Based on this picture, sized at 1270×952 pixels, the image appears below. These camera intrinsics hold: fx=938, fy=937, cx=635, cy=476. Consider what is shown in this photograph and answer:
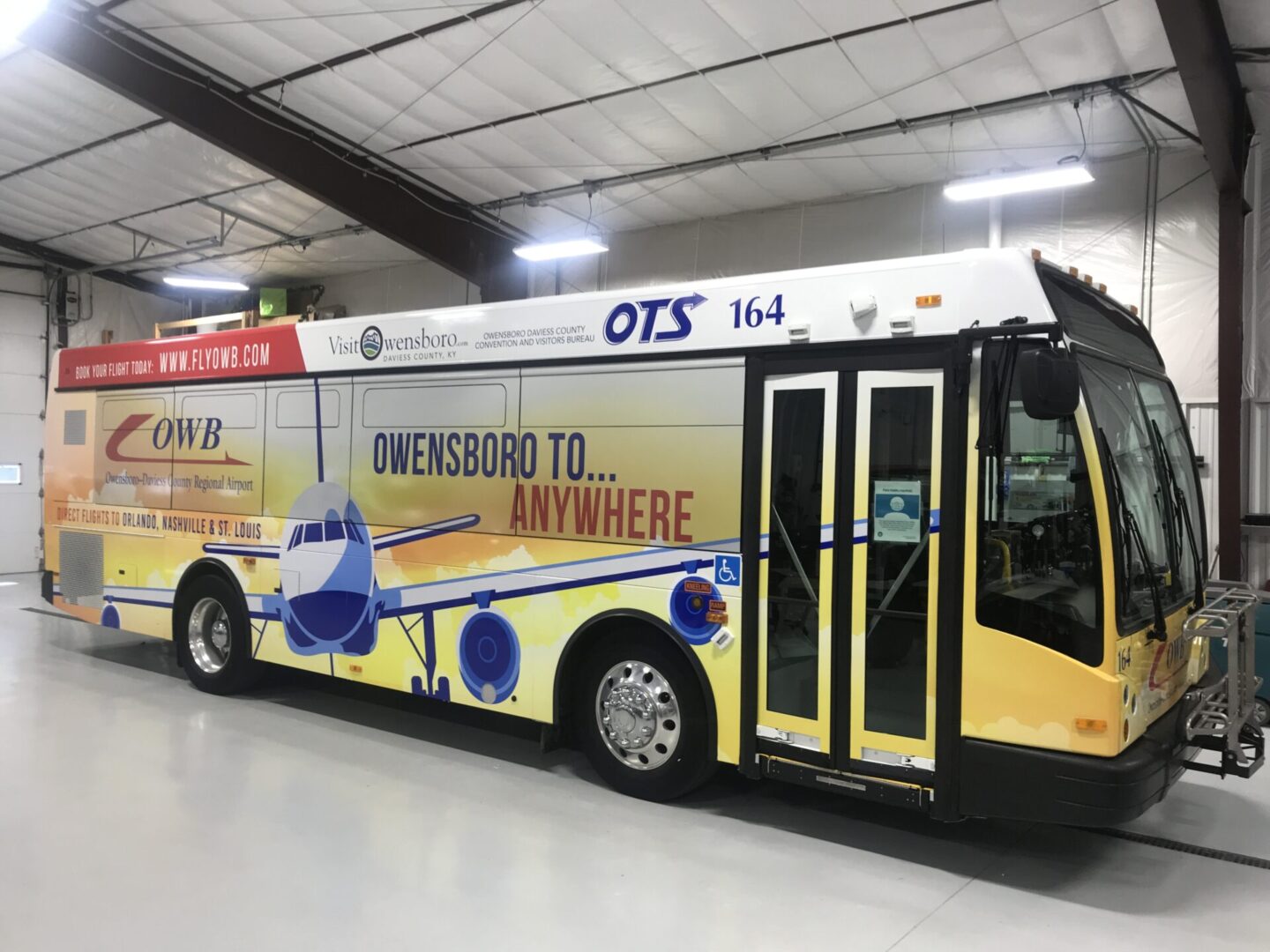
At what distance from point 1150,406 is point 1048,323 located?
129 cm

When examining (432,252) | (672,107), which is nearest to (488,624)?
(672,107)

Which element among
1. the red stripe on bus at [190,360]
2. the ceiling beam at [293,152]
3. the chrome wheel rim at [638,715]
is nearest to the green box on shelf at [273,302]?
the ceiling beam at [293,152]

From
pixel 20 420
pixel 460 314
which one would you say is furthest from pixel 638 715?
pixel 20 420

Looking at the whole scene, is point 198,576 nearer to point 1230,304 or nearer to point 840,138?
point 840,138

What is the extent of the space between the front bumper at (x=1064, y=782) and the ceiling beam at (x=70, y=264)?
56.8ft

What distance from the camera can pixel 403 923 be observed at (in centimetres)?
385

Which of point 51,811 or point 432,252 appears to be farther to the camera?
point 432,252

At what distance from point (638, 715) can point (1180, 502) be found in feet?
10.2

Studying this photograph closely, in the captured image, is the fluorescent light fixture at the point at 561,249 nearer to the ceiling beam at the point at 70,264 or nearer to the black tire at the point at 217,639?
the black tire at the point at 217,639

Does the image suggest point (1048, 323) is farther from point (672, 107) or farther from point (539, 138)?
point (539, 138)

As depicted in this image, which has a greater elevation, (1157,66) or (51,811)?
(1157,66)

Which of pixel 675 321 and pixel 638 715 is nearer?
pixel 675 321

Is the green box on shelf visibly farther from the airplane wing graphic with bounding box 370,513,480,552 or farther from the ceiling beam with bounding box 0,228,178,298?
the airplane wing graphic with bounding box 370,513,480,552

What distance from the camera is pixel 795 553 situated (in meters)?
4.70
